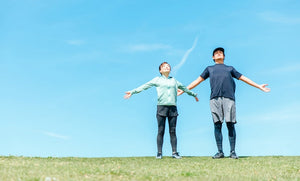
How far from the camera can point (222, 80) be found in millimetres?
12781

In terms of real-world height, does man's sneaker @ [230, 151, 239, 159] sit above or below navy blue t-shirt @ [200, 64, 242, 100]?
below

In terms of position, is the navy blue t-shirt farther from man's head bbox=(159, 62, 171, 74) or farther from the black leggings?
the black leggings

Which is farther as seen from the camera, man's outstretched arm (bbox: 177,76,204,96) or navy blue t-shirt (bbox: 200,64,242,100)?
man's outstretched arm (bbox: 177,76,204,96)

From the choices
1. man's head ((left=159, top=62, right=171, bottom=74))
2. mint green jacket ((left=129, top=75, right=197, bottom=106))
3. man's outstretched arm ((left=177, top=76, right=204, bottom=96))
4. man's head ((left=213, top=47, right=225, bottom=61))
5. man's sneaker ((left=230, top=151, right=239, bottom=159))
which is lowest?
man's sneaker ((left=230, top=151, right=239, bottom=159))

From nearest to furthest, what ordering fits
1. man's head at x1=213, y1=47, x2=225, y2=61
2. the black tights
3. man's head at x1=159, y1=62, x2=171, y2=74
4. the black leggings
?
1. the black leggings
2. the black tights
3. man's head at x1=159, y1=62, x2=171, y2=74
4. man's head at x1=213, y1=47, x2=225, y2=61

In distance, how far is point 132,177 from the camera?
8508mm

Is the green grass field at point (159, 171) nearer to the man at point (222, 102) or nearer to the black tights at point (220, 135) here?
the black tights at point (220, 135)

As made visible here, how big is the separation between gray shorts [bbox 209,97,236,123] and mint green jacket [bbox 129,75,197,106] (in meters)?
1.30

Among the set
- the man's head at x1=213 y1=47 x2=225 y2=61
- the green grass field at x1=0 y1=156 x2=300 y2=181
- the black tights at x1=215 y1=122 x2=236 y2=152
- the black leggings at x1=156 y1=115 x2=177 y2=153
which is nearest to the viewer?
the green grass field at x1=0 y1=156 x2=300 y2=181

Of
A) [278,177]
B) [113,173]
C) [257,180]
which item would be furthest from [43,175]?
[278,177]

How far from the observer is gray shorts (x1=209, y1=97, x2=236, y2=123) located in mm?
12570

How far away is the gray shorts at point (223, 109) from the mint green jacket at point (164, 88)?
130 cm

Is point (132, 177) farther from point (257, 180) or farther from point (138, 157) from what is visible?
point (138, 157)

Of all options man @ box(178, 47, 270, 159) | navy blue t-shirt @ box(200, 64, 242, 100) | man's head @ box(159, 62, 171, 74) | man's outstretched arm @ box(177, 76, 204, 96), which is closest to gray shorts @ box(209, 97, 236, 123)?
man @ box(178, 47, 270, 159)
